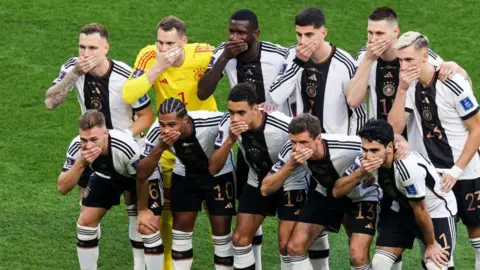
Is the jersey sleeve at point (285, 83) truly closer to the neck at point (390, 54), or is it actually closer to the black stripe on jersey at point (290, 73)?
the black stripe on jersey at point (290, 73)

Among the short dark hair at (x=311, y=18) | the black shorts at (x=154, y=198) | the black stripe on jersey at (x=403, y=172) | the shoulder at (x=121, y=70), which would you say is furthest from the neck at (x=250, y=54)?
the black stripe on jersey at (x=403, y=172)

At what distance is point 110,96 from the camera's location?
1061 centimetres

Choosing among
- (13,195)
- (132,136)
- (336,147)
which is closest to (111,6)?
(13,195)

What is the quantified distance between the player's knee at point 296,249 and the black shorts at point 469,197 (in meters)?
1.33

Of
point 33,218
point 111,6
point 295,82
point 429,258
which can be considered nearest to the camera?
point 429,258

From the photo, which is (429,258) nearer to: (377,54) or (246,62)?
(377,54)

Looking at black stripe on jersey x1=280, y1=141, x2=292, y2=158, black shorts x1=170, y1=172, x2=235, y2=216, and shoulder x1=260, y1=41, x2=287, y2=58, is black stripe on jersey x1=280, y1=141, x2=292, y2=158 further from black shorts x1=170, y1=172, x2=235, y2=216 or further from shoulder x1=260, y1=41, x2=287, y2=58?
shoulder x1=260, y1=41, x2=287, y2=58

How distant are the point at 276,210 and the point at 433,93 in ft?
5.38

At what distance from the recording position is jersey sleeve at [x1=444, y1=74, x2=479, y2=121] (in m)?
9.77

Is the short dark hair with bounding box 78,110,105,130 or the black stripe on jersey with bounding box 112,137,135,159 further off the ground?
the short dark hair with bounding box 78,110,105,130

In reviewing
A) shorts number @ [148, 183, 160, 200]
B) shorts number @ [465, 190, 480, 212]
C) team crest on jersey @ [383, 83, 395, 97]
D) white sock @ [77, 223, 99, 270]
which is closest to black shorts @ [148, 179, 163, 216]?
shorts number @ [148, 183, 160, 200]

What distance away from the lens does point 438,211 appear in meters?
9.64

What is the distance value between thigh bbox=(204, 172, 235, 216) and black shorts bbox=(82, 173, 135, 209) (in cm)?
68

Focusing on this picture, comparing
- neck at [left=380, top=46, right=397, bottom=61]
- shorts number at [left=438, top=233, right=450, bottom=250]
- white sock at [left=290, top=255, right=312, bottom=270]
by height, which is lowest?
white sock at [left=290, top=255, right=312, bottom=270]
